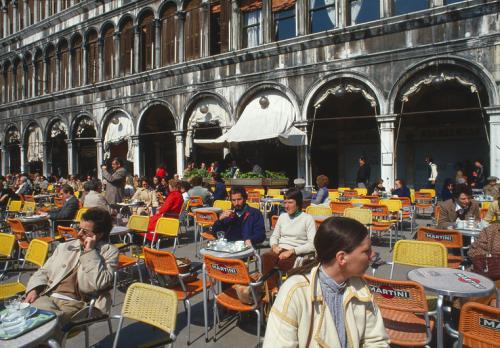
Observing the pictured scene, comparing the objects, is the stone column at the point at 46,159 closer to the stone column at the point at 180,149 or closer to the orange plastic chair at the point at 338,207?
the stone column at the point at 180,149

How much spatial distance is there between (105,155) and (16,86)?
12.6m

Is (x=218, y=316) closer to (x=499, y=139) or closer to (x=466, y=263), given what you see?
(x=466, y=263)

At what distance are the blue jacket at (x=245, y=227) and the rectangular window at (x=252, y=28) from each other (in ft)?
43.1

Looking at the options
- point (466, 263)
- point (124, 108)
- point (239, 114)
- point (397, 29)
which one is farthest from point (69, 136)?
point (466, 263)

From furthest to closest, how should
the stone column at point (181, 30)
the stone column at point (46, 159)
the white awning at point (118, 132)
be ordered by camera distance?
the stone column at point (46, 159), the white awning at point (118, 132), the stone column at point (181, 30)

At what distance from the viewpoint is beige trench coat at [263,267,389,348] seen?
199cm

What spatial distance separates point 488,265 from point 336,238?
10.4 feet

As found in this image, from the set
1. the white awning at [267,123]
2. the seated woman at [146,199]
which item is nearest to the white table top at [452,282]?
the seated woman at [146,199]

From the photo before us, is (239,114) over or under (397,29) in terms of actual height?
under

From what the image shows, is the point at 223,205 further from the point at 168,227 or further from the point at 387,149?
the point at 387,149

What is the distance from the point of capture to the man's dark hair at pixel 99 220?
13.1 ft

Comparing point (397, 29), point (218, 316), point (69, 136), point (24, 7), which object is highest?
point (24, 7)

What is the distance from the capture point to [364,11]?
14.5m

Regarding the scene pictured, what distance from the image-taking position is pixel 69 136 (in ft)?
83.7
